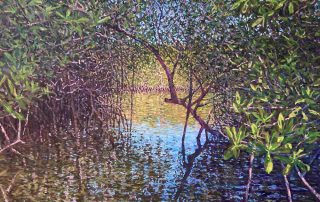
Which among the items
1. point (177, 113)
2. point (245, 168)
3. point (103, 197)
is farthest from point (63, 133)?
point (177, 113)

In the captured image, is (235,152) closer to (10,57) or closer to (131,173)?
(10,57)

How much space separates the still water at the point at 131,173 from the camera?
10508 millimetres

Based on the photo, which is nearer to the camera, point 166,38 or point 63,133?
point 166,38

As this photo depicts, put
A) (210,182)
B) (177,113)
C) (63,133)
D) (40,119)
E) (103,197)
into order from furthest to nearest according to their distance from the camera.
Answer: (177,113) < (63,133) < (40,119) < (210,182) < (103,197)

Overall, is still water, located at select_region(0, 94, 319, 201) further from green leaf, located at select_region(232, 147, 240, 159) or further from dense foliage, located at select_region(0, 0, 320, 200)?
green leaf, located at select_region(232, 147, 240, 159)

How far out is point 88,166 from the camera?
1327 centimetres

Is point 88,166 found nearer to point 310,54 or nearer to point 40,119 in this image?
point 40,119

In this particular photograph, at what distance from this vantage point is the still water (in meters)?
10.5

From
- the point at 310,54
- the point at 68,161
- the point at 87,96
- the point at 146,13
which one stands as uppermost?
the point at 146,13

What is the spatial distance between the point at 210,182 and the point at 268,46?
16.5ft

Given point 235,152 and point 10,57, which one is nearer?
point 235,152

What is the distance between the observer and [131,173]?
12547mm

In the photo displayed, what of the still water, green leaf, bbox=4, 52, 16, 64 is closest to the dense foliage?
green leaf, bbox=4, 52, 16, 64

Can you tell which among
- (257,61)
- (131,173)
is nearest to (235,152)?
(257,61)
